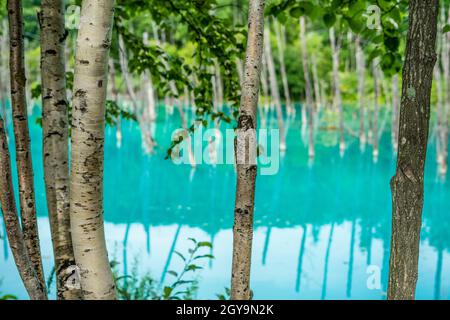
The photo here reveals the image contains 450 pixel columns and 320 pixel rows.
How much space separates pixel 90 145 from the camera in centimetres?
180

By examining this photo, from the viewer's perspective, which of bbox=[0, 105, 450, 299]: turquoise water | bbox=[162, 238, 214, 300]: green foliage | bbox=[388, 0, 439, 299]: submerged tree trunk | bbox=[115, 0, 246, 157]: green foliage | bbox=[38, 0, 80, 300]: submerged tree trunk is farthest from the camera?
bbox=[0, 105, 450, 299]: turquoise water

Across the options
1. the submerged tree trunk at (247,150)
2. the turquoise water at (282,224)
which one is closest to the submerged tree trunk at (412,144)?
the submerged tree trunk at (247,150)

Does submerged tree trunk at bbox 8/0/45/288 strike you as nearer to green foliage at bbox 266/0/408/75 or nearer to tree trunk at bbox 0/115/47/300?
tree trunk at bbox 0/115/47/300

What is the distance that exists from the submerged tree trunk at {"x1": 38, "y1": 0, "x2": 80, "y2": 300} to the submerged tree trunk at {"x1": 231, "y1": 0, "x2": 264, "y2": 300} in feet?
2.41

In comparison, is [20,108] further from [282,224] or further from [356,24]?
[282,224]

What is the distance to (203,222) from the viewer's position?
9.54 metres

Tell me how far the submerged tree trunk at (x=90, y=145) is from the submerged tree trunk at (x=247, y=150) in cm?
52

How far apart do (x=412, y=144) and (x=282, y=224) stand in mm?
7841

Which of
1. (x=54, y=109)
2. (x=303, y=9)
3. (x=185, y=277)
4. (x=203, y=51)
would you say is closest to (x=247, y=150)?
(x=54, y=109)

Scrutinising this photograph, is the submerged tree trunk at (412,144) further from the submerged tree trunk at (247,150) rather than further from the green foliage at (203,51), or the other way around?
the green foliage at (203,51)

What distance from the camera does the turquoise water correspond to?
659 cm

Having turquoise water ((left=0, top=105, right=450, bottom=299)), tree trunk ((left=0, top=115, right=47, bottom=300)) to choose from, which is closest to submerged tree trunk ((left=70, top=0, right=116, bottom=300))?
tree trunk ((left=0, top=115, right=47, bottom=300))
